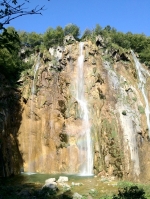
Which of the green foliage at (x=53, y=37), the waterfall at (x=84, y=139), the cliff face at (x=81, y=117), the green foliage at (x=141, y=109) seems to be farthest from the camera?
the green foliage at (x=53, y=37)

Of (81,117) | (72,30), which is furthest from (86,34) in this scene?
(81,117)

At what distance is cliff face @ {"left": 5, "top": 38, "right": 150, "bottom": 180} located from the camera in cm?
2261

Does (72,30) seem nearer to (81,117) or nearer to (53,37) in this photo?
(53,37)

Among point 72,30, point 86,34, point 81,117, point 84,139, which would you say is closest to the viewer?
point 84,139

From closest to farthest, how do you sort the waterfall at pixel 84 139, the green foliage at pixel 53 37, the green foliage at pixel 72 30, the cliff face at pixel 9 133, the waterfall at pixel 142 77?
the cliff face at pixel 9 133 → the waterfall at pixel 84 139 → the waterfall at pixel 142 77 → the green foliage at pixel 53 37 → the green foliage at pixel 72 30

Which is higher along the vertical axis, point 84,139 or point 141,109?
point 141,109

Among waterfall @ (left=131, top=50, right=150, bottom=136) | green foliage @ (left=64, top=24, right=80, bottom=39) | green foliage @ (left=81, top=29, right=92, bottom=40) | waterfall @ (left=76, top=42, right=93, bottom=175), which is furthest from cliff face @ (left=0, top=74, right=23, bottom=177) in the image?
waterfall @ (left=131, top=50, right=150, bottom=136)

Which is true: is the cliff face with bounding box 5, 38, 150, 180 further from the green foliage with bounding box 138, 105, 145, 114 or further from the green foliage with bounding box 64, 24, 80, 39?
the green foliage with bounding box 64, 24, 80, 39

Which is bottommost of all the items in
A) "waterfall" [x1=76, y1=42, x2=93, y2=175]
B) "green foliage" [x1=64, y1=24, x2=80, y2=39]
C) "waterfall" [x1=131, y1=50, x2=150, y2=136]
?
"waterfall" [x1=76, y1=42, x2=93, y2=175]

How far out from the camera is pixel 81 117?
78.6 ft

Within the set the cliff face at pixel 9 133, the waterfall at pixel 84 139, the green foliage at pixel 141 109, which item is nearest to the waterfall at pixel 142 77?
the green foliage at pixel 141 109

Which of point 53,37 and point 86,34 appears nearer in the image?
point 53,37

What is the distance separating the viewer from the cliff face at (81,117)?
74.2 feet

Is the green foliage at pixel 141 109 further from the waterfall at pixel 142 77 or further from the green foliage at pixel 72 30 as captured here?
the green foliage at pixel 72 30
